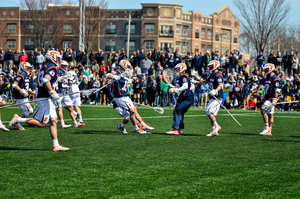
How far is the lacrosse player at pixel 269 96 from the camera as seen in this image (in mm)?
12523

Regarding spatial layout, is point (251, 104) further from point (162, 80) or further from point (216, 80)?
point (216, 80)

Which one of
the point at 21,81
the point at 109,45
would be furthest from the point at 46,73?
the point at 109,45

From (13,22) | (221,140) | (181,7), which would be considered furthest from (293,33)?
(221,140)

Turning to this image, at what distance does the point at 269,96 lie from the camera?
42.0 ft

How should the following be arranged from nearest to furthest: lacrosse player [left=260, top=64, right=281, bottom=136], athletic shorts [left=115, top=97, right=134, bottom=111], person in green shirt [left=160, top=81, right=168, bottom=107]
→ athletic shorts [left=115, top=97, right=134, bottom=111]
lacrosse player [left=260, top=64, right=281, bottom=136]
person in green shirt [left=160, top=81, right=168, bottom=107]

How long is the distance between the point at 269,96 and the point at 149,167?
704 cm

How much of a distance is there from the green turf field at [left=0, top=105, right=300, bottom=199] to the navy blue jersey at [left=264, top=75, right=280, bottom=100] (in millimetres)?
1886

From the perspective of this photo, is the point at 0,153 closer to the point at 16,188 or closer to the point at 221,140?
the point at 16,188

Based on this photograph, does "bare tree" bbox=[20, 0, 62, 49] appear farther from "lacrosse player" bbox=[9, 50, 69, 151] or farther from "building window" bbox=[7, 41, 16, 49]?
"lacrosse player" bbox=[9, 50, 69, 151]

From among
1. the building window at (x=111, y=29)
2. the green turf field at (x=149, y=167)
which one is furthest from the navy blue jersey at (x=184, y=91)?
the building window at (x=111, y=29)

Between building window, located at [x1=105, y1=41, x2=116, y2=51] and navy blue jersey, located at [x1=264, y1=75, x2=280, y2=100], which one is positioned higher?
building window, located at [x1=105, y1=41, x2=116, y2=51]

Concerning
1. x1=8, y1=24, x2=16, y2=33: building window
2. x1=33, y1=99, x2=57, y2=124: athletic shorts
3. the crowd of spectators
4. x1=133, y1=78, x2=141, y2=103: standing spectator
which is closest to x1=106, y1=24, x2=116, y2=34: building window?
x1=8, y1=24, x2=16, y2=33: building window

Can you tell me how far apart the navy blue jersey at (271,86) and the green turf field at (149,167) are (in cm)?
189

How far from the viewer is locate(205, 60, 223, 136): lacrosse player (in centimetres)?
1210
